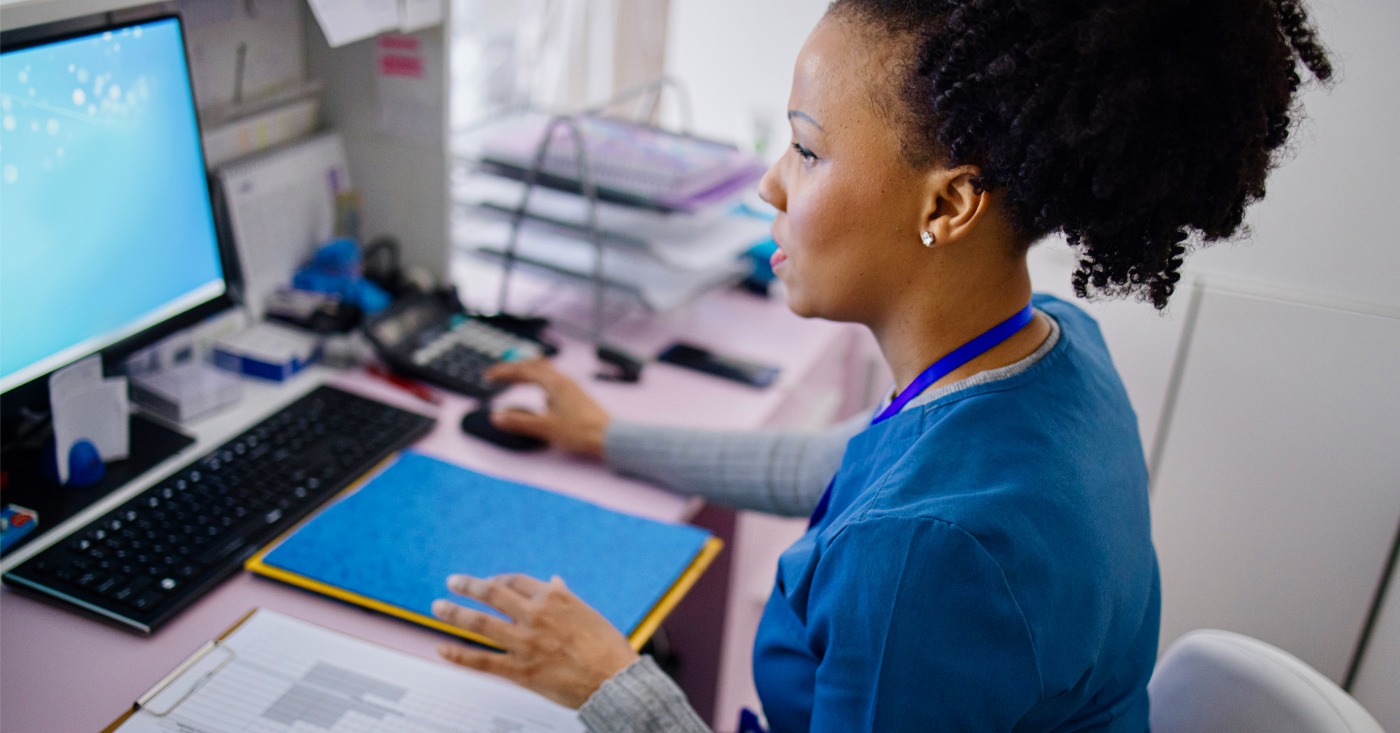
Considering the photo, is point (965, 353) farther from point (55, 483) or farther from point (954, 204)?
point (55, 483)

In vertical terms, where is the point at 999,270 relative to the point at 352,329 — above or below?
above

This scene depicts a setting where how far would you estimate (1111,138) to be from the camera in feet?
2.48

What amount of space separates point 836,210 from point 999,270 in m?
0.14

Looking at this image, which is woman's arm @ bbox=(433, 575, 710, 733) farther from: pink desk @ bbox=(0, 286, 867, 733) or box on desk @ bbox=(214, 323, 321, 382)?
box on desk @ bbox=(214, 323, 321, 382)

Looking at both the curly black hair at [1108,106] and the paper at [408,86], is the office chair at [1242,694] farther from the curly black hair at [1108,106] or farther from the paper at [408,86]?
the paper at [408,86]

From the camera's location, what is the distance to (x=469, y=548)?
3.63 ft

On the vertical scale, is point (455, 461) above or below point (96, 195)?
below

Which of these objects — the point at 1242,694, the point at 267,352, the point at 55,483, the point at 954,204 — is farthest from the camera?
the point at 267,352

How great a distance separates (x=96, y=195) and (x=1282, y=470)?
1466 mm

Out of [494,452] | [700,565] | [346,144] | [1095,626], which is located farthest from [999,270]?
[346,144]

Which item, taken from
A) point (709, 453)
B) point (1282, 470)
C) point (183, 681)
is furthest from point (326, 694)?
point (1282, 470)

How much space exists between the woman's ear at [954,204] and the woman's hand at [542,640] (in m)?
0.43

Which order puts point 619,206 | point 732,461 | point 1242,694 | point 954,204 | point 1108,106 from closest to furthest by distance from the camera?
point 1108,106 → point 954,204 → point 1242,694 → point 732,461 → point 619,206

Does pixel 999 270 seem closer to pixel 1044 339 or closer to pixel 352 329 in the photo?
pixel 1044 339
